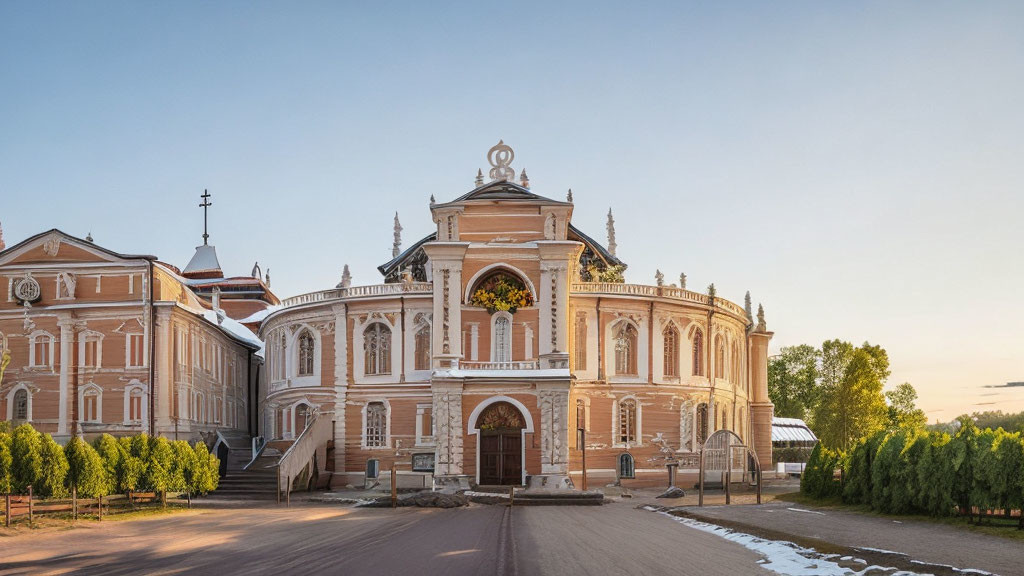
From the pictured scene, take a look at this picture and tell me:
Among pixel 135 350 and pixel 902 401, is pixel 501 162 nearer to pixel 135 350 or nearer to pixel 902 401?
pixel 135 350

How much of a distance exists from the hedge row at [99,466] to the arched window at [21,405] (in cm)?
1373

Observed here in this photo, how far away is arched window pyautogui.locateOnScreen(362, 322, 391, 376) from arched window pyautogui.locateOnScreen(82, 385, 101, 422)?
491 inches

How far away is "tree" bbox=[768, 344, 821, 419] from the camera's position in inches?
3474

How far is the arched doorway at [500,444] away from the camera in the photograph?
4262 cm

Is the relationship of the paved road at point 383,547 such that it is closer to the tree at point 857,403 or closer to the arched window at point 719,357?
the arched window at point 719,357

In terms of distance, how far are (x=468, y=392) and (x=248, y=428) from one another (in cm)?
2438

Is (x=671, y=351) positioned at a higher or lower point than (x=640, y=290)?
lower

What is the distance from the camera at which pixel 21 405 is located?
4647 cm

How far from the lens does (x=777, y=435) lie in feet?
249

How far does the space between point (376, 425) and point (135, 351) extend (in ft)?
38.5

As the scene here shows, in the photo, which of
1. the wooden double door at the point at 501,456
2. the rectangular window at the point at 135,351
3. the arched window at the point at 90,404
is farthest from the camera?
the rectangular window at the point at 135,351

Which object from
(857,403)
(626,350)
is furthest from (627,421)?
(857,403)

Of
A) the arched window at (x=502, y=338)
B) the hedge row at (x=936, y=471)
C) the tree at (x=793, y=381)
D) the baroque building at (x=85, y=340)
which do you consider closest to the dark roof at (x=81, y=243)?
the baroque building at (x=85, y=340)

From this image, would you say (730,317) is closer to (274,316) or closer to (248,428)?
(274,316)
